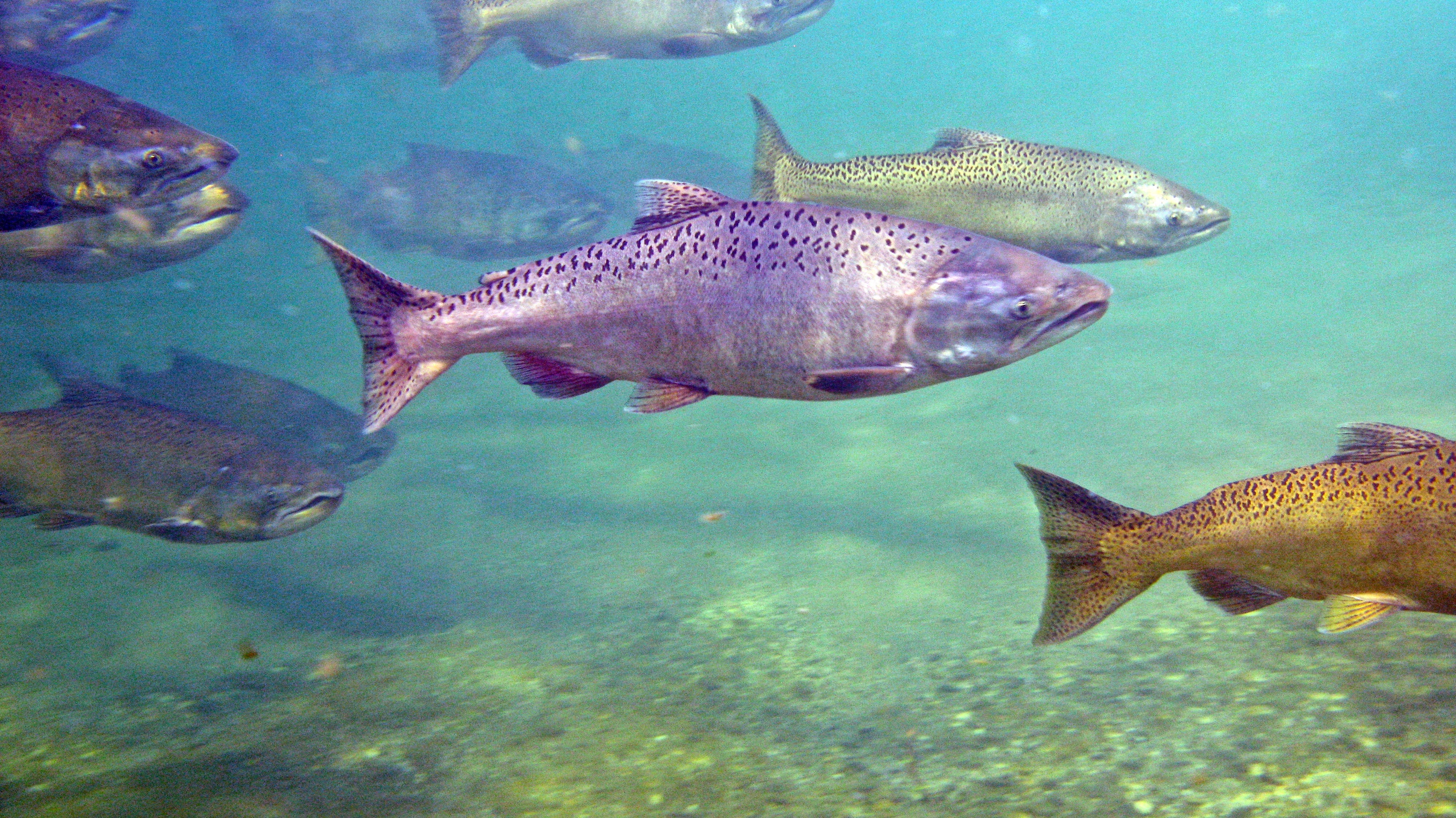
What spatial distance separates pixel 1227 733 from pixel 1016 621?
1.76 m

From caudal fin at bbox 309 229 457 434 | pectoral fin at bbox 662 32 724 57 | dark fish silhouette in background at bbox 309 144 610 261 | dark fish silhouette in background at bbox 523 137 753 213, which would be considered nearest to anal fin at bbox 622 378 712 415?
caudal fin at bbox 309 229 457 434

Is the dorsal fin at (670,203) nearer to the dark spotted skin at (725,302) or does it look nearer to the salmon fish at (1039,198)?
the dark spotted skin at (725,302)

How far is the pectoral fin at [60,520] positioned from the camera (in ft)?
16.5

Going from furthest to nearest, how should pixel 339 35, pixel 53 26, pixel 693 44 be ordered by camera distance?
pixel 339 35 → pixel 53 26 → pixel 693 44

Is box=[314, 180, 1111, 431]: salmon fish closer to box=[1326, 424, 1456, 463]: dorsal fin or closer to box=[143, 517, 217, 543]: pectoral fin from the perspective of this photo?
box=[1326, 424, 1456, 463]: dorsal fin

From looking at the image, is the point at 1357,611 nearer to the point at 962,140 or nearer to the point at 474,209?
the point at 962,140

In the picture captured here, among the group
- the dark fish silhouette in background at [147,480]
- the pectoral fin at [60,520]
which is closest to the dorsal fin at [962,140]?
the dark fish silhouette in background at [147,480]

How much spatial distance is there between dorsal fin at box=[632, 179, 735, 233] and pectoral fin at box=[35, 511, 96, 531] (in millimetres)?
4496

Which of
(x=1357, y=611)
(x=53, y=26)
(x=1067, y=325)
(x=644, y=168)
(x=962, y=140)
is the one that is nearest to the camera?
(x=1357, y=611)

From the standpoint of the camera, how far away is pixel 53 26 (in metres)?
8.95

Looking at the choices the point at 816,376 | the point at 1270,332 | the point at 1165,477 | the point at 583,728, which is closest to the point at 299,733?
the point at 583,728

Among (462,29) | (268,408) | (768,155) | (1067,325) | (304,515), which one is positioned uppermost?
(462,29)

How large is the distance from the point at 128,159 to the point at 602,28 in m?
5.88

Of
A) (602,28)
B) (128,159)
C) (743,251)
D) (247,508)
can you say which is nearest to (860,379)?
(743,251)
